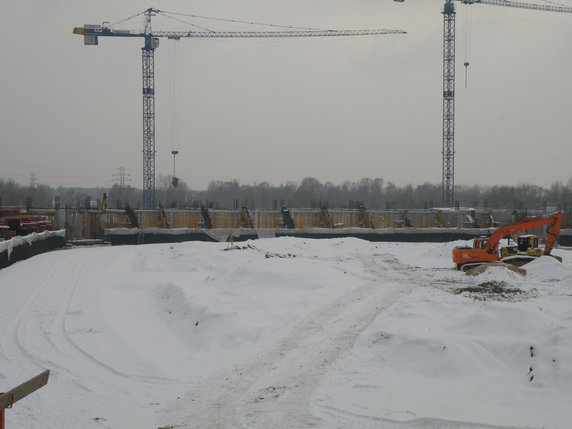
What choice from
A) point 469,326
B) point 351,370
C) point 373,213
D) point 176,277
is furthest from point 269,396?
point 373,213

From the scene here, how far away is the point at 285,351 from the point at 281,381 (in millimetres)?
1506

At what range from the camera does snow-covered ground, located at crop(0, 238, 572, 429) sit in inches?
269

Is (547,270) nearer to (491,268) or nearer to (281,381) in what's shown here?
(491,268)

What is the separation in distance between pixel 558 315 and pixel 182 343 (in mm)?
6894

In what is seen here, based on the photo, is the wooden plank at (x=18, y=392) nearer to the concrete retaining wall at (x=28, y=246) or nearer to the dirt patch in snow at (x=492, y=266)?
the dirt patch in snow at (x=492, y=266)

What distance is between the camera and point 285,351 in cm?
946

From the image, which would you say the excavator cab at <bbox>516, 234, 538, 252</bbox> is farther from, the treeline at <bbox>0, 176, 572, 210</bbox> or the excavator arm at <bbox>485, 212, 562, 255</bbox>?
the treeline at <bbox>0, 176, 572, 210</bbox>

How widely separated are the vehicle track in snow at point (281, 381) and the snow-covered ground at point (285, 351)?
3 centimetres

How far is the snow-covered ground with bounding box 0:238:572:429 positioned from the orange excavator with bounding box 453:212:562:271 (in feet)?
10.1

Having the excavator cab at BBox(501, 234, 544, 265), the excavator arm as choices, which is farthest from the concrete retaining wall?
the excavator cab at BBox(501, 234, 544, 265)

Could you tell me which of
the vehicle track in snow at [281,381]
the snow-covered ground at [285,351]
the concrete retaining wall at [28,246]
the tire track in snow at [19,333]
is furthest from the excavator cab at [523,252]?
the concrete retaining wall at [28,246]

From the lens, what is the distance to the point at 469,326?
10102mm

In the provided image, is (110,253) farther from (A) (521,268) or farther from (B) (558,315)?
(B) (558,315)

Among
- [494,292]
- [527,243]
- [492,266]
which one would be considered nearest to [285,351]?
[494,292]
